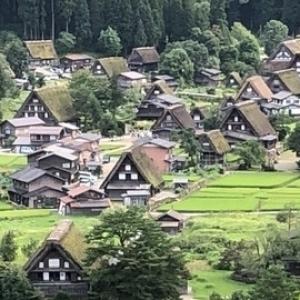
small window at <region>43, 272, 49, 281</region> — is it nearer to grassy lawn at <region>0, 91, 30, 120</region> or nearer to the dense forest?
grassy lawn at <region>0, 91, 30, 120</region>

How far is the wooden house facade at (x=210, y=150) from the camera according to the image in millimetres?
33266

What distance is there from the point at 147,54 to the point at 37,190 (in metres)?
19.7

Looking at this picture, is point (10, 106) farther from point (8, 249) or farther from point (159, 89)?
point (8, 249)

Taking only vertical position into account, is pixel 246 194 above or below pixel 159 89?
below

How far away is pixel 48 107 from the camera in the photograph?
38.8 meters

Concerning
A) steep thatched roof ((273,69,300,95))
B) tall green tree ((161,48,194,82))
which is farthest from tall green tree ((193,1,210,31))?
steep thatched roof ((273,69,300,95))

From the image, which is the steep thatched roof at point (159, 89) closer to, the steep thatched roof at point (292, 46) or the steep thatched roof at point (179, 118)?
the steep thatched roof at point (179, 118)

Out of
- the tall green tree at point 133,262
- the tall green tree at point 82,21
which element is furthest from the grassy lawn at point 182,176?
the tall green tree at point 82,21

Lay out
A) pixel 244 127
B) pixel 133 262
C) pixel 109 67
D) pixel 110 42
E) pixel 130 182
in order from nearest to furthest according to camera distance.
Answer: pixel 133 262 < pixel 130 182 < pixel 244 127 < pixel 109 67 < pixel 110 42

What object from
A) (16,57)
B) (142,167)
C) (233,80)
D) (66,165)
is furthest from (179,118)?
(16,57)

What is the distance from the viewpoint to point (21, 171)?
101ft

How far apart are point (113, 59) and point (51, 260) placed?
27105 millimetres

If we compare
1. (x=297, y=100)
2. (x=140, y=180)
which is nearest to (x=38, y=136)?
(x=140, y=180)

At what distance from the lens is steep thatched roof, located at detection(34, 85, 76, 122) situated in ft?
127
